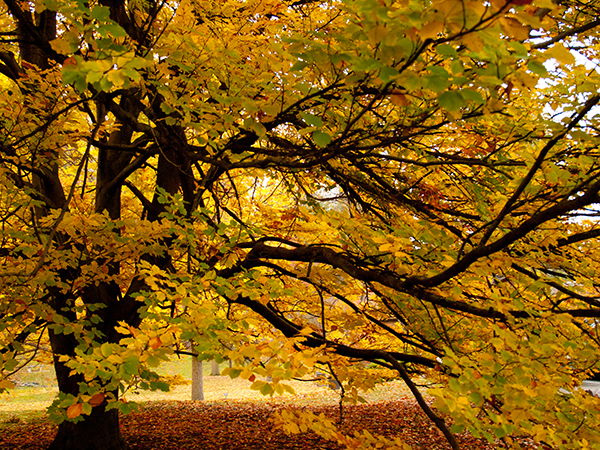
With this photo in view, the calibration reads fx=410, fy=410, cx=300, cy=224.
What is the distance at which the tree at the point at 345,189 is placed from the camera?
1721 millimetres

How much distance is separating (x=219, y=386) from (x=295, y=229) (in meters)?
19.6

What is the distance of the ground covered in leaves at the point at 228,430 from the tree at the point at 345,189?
192 centimetres

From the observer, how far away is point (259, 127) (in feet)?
6.97

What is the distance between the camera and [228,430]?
8055mm

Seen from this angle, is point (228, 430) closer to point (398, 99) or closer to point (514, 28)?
point (398, 99)

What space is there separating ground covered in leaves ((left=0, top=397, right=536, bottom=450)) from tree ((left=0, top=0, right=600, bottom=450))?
1.92 m

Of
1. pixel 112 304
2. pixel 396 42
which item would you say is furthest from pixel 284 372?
pixel 112 304

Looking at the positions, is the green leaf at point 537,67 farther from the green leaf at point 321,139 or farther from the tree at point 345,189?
the green leaf at point 321,139

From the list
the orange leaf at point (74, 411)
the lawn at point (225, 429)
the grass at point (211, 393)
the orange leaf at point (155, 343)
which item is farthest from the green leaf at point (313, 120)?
the grass at point (211, 393)

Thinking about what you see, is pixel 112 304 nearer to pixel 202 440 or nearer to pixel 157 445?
pixel 157 445

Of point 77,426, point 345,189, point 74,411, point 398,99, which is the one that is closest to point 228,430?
point 77,426

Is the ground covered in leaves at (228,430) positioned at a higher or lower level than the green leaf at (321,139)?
lower

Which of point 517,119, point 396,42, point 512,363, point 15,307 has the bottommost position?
point 512,363

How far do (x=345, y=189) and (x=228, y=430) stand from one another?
5909mm
